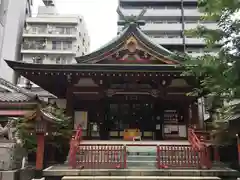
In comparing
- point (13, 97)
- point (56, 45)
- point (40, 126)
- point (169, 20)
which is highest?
point (169, 20)

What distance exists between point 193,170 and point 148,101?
25.3ft

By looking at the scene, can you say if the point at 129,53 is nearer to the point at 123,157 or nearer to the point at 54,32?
the point at 123,157

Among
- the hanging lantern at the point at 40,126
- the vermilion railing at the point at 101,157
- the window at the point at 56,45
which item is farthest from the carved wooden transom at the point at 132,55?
the window at the point at 56,45

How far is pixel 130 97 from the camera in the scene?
16.3 m

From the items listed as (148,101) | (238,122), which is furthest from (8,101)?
(238,122)

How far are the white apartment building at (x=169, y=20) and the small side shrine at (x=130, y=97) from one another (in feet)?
125

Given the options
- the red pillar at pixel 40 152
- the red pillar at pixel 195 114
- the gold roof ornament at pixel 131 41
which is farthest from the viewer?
the gold roof ornament at pixel 131 41

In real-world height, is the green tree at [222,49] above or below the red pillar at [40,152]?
above

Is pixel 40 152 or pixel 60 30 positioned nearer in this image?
pixel 40 152

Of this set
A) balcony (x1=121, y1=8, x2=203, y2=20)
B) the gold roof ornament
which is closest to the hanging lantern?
the gold roof ornament

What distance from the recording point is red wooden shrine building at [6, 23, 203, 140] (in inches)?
607

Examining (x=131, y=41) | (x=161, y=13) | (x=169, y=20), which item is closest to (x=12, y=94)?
(x=131, y=41)

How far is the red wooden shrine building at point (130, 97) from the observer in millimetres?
15430

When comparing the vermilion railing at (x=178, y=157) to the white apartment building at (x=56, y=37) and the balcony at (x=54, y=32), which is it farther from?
the balcony at (x=54, y=32)
